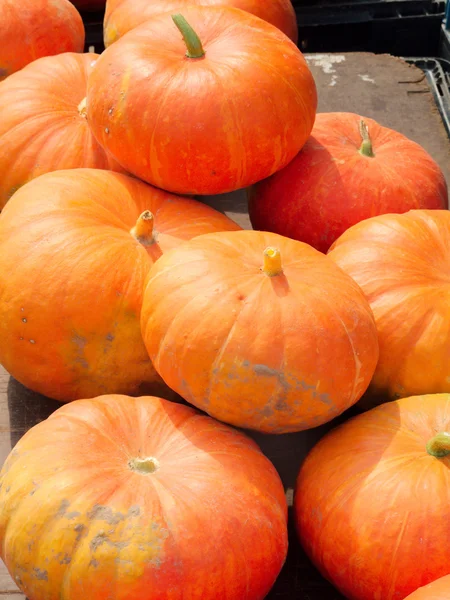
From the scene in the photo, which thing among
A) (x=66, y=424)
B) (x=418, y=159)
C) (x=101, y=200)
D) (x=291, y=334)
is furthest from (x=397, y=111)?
(x=66, y=424)

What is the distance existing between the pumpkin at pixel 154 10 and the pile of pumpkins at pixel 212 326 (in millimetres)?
443

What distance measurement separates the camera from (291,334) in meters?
1.78

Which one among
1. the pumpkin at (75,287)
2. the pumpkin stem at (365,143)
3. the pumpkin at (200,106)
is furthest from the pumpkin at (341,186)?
the pumpkin at (75,287)

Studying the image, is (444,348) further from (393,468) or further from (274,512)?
(274,512)

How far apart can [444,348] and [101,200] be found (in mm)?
1031

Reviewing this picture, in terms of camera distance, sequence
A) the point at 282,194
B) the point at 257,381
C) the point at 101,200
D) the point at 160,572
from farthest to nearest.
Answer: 1. the point at 282,194
2. the point at 101,200
3. the point at 257,381
4. the point at 160,572

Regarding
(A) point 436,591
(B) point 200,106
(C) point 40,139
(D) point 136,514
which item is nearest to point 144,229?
(B) point 200,106

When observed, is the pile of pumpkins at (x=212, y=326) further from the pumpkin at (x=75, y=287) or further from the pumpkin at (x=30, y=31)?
the pumpkin at (x=30, y=31)

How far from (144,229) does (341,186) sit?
719 millimetres

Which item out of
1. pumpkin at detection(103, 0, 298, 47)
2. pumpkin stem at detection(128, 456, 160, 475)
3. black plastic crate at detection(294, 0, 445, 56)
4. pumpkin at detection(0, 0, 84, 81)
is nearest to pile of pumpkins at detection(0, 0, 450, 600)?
pumpkin stem at detection(128, 456, 160, 475)

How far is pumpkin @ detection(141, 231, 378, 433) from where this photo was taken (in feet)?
5.81

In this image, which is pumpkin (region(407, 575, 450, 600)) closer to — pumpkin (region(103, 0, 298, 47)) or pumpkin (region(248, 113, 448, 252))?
pumpkin (region(248, 113, 448, 252))

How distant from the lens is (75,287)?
2066 mm

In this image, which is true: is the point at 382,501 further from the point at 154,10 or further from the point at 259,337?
the point at 154,10
